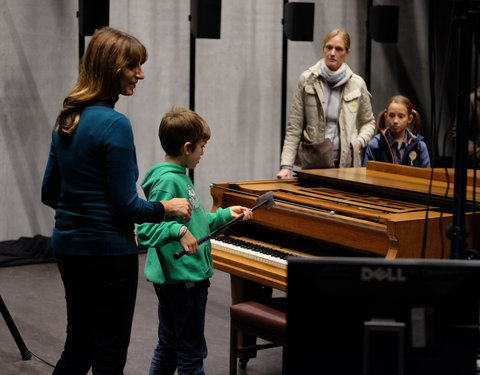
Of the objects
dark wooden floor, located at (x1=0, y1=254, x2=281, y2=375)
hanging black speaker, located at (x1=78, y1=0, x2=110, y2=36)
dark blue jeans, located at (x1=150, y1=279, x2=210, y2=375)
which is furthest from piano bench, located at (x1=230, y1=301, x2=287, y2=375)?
hanging black speaker, located at (x1=78, y1=0, x2=110, y2=36)

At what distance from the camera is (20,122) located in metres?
6.12

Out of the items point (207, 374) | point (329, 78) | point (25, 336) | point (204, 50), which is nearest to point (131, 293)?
point (207, 374)

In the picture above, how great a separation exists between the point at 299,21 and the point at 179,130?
379cm

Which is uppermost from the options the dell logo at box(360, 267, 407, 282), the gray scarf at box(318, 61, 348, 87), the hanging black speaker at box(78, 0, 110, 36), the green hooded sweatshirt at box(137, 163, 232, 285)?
the hanging black speaker at box(78, 0, 110, 36)

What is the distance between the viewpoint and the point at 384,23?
6777 mm

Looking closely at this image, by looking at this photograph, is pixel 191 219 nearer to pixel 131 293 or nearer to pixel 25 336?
pixel 131 293

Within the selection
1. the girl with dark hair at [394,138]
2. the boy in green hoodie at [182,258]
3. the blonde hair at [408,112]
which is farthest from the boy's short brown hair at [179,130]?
the blonde hair at [408,112]

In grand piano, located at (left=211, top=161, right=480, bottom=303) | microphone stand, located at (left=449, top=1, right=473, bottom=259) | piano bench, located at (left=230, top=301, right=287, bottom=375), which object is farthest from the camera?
piano bench, located at (left=230, top=301, right=287, bottom=375)

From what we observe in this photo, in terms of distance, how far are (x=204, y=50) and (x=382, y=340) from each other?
552 cm

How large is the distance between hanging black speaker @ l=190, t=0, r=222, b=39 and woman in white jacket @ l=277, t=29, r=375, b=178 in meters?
1.10

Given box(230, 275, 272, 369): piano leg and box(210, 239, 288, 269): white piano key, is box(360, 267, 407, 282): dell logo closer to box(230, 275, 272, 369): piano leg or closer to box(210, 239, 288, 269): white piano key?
box(210, 239, 288, 269): white piano key

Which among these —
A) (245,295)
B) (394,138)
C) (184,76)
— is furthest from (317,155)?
(184,76)

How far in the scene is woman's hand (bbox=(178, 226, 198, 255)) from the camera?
2488 millimetres

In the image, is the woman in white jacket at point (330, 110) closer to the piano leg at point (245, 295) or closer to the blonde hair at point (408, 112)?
the blonde hair at point (408, 112)
